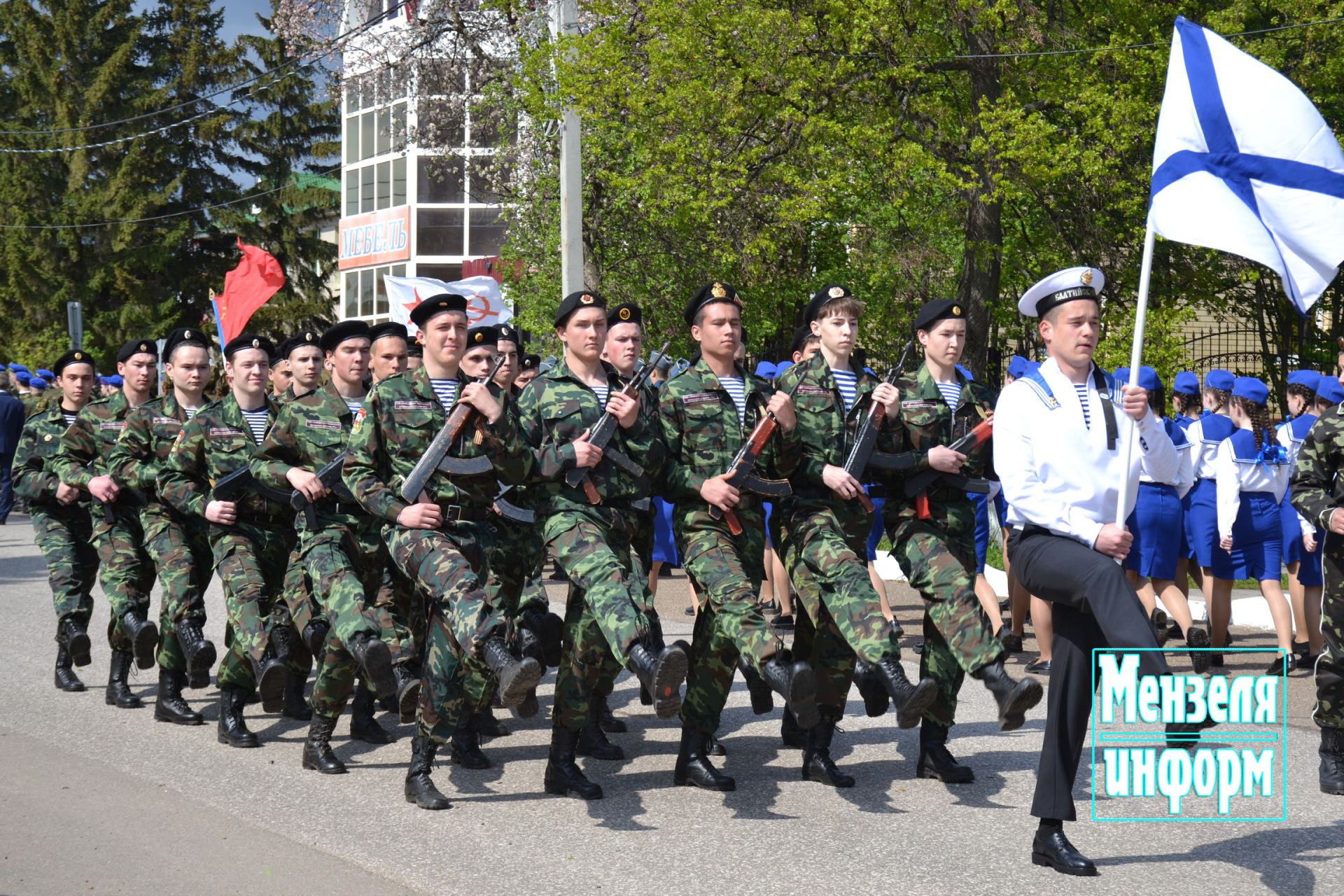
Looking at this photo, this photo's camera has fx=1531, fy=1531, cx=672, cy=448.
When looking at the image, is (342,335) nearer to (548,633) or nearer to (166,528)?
(166,528)

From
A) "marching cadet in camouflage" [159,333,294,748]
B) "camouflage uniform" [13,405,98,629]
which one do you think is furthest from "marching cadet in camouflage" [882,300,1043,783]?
"camouflage uniform" [13,405,98,629]

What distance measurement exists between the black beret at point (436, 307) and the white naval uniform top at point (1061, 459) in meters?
2.90

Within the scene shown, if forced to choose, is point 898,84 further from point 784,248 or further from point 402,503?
point 402,503

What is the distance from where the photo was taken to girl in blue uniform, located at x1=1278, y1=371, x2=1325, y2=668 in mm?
9758

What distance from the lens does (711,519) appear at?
22.7ft

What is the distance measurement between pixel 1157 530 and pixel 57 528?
23.4 ft

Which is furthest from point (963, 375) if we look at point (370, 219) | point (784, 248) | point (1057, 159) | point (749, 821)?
point (370, 219)

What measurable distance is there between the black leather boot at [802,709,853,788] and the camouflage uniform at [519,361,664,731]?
89cm

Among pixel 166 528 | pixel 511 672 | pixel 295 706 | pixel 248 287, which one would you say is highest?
pixel 248 287

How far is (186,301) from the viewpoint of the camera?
172 feet

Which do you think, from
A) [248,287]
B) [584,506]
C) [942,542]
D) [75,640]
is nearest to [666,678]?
[584,506]

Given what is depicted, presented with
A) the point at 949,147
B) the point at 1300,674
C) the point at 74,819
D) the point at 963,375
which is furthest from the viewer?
the point at 949,147

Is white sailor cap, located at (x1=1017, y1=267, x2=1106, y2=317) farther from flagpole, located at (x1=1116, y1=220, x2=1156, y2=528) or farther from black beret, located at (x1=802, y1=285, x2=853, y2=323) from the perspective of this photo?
black beret, located at (x1=802, y1=285, x2=853, y2=323)

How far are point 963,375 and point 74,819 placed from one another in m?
4.70
